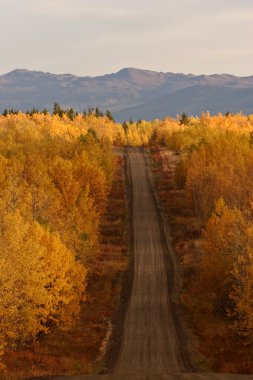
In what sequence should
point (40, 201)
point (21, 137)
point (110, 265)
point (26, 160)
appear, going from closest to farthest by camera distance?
point (40, 201)
point (110, 265)
point (26, 160)
point (21, 137)

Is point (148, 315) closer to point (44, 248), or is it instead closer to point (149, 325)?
point (149, 325)

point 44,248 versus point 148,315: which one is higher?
point 44,248

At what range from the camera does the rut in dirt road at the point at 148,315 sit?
43.2m

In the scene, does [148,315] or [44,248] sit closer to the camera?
[44,248]

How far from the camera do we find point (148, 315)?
56.0 m

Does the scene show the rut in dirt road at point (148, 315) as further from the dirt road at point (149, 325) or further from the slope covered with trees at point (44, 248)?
the slope covered with trees at point (44, 248)

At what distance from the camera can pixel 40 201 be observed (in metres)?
58.6

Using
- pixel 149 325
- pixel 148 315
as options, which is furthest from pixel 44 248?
pixel 148 315

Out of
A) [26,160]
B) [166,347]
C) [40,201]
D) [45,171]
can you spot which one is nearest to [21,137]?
[26,160]

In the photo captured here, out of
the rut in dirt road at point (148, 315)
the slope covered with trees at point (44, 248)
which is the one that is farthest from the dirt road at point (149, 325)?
the slope covered with trees at point (44, 248)

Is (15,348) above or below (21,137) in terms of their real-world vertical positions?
→ below

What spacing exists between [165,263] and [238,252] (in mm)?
27435

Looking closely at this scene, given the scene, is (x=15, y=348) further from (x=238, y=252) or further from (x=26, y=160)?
(x=26, y=160)

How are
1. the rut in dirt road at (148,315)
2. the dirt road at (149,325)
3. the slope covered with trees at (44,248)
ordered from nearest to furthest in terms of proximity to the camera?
1. the dirt road at (149,325)
2. the rut in dirt road at (148,315)
3. the slope covered with trees at (44,248)
